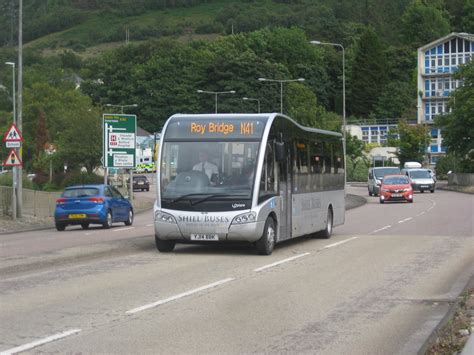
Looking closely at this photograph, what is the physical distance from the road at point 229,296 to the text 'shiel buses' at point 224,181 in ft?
1.82

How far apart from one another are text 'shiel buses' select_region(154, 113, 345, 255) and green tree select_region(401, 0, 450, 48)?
433 feet

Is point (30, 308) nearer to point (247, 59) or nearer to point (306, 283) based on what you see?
point (306, 283)

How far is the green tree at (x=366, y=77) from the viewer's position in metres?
133

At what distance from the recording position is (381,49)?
136375 mm

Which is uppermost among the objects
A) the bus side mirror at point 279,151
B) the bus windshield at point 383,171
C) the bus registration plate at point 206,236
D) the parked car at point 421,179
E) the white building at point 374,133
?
the white building at point 374,133

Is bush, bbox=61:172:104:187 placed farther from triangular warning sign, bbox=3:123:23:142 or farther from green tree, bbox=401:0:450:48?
green tree, bbox=401:0:450:48

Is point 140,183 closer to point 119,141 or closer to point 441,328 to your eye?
point 119,141

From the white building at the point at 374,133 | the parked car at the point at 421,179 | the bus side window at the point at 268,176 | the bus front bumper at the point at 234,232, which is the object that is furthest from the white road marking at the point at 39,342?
the white building at the point at 374,133

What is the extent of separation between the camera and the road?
32.8ft

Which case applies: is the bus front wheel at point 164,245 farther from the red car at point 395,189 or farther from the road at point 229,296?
the red car at point 395,189

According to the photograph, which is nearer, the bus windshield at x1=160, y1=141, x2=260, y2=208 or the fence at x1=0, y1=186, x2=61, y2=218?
the bus windshield at x1=160, y1=141, x2=260, y2=208

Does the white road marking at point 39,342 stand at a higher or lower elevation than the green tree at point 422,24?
lower

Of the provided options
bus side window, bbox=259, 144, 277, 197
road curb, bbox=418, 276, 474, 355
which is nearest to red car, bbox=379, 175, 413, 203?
bus side window, bbox=259, 144, 277, 197

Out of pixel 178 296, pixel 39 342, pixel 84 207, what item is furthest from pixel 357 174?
pixel 39 342
